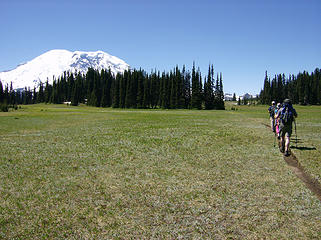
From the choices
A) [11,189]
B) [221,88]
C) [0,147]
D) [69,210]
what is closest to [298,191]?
[69,210]

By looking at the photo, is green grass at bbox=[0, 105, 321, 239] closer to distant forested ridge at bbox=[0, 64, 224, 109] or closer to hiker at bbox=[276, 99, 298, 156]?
hiker at bbox=[276, 99, 298, 156]

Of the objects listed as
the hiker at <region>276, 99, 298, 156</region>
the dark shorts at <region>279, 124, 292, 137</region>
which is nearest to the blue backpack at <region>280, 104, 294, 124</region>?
the hiker at <region>276, 99, 298, 156</region>

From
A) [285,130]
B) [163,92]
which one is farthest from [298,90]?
[285,130]

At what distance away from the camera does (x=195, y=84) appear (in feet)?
361

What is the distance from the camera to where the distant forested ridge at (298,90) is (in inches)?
5384

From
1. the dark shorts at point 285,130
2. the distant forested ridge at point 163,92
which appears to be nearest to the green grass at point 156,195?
the dark shorts at point 285,130

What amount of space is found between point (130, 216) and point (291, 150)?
1306cm

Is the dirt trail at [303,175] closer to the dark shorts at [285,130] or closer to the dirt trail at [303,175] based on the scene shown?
the dirt trail at [303,175]

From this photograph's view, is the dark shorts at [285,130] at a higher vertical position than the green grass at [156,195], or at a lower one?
higher

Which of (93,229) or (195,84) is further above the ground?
(195,84)

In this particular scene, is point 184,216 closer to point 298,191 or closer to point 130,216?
point 130,216

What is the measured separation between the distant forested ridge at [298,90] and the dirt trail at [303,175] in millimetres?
144478

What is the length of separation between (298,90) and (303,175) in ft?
508

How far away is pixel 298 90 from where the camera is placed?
144 metres
